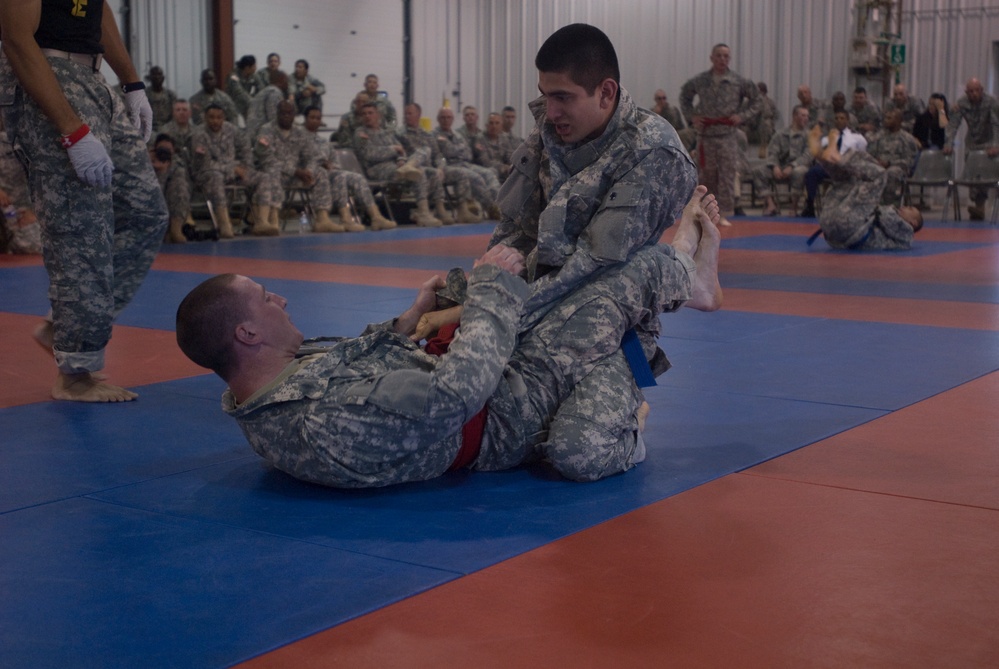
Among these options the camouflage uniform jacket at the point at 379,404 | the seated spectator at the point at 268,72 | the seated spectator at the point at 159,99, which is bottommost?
the camouflage uniform jacket at the point at 379,404

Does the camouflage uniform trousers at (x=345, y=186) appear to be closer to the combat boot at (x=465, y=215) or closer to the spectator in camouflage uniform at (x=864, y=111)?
the combat boot at (x=465, y=215)

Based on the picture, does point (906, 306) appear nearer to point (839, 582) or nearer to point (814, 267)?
point (814, 267)

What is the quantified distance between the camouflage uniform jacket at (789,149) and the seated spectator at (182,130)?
8.22 metres

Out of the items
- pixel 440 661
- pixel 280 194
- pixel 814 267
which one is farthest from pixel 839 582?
pixel 280 194

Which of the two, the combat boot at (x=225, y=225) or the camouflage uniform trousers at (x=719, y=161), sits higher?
the camouflage uniform trousers at (x=719, y=161)

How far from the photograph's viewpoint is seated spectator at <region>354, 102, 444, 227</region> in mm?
14391

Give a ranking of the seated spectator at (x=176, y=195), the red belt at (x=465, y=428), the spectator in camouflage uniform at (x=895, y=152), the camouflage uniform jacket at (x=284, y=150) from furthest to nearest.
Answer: the spectator in camouflage uniform at (x=895, y=152), the camouflage uniform jacket at (x=284, y=150), the seated spectator at (x=176, y=195), the red belt at (x=465, y=428)

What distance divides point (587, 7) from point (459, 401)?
1880 centimetres

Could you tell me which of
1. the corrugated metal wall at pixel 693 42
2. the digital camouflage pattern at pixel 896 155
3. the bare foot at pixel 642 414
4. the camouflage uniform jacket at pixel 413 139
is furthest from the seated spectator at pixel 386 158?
the bare foot at pixel 642 414

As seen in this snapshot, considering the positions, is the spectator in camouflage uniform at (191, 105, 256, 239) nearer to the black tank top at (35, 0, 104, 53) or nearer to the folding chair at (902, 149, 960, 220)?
the black tank top at (35, 0, 104, 53)

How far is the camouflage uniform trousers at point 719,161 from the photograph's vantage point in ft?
44.9

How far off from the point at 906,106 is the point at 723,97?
166 inches

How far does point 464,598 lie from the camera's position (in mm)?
2223

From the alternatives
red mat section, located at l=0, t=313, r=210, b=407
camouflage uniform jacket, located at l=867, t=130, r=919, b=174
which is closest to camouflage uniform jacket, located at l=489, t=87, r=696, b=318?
red mat section, located at l=0, t=313, r=210, b=407
